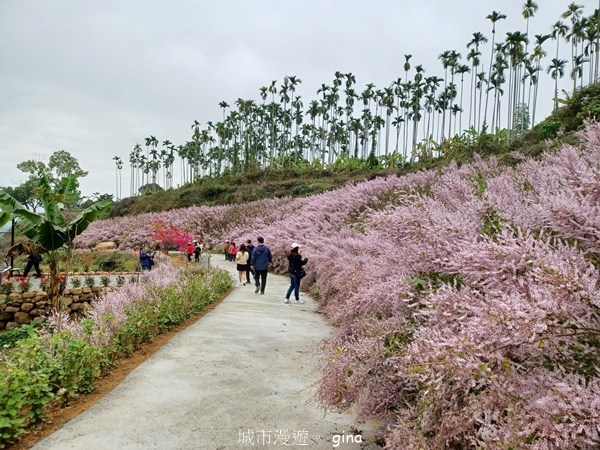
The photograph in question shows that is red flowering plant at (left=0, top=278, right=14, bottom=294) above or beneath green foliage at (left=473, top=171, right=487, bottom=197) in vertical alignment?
beneath

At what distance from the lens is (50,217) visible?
36.2 feet

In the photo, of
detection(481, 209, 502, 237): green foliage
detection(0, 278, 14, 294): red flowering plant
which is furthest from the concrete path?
detection(0, 278, 14, 294): red flowering plant

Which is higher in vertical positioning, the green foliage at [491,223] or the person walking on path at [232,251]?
the green foliage at [491,223]

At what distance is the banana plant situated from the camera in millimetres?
10312

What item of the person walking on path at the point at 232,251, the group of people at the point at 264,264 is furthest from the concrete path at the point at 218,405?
the person walking on path at the point at 232,251

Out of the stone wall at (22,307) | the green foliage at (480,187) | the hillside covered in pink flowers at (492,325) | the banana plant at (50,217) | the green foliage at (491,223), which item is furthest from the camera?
the stone wall at (22,307)

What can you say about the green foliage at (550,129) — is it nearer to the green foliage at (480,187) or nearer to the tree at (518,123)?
the tree at (518,123)

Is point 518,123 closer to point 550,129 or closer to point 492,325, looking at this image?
point 550,129

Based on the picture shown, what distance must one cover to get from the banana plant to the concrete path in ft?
16.6

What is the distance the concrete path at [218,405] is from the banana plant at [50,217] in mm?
5046

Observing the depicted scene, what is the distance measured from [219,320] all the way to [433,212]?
6852mm

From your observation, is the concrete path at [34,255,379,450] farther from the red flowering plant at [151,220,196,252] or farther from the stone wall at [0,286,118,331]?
the red flowering plant at [151,220,196,252]

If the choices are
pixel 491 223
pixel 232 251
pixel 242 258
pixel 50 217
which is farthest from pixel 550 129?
pixel 491 223

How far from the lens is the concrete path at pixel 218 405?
4160 mm
